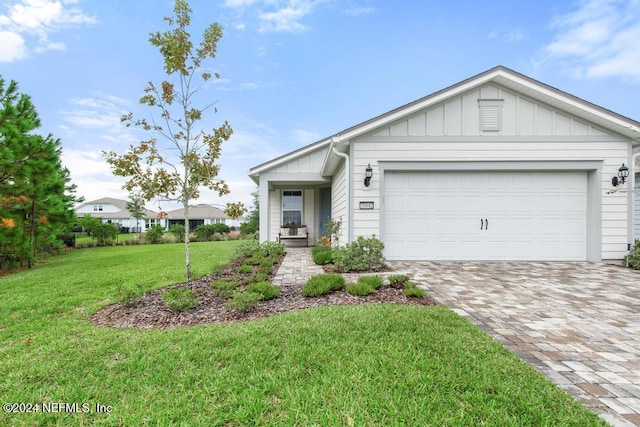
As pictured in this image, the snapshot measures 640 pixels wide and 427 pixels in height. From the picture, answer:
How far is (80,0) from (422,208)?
34.7 ft

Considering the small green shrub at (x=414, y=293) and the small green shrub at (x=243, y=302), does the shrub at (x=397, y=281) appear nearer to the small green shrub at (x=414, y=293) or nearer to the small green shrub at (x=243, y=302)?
the small green shrub at (x=414, y=293)

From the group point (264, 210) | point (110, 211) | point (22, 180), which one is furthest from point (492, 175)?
point (110, 211)

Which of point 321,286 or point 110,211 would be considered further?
point 110,211

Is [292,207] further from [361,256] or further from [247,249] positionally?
[361,256]

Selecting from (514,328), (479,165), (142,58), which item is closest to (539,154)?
(479,165)

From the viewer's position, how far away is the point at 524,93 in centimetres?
710

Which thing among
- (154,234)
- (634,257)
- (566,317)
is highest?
(634,257)

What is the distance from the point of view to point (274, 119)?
15211mm

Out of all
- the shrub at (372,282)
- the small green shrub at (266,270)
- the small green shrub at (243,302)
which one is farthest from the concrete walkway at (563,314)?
the small green shrub at (243,302)

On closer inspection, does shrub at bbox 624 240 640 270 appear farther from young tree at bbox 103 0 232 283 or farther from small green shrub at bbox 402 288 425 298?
young tree at bbox 103 0 232 283

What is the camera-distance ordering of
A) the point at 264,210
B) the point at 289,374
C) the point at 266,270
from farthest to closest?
the point at 264,210 < the point at 266,270 < the point at 289,374

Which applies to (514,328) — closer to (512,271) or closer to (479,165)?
(512,271)

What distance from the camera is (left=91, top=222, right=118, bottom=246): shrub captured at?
1866 centimetres

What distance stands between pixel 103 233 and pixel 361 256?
19883mm
